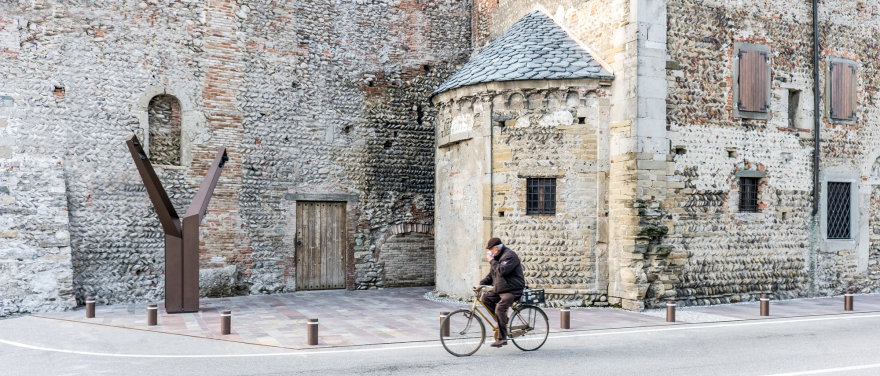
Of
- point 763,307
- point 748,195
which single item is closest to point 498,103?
point 748,195

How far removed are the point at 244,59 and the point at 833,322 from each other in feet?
40.9

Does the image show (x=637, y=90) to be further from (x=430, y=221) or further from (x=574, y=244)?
(x=430, y=221)

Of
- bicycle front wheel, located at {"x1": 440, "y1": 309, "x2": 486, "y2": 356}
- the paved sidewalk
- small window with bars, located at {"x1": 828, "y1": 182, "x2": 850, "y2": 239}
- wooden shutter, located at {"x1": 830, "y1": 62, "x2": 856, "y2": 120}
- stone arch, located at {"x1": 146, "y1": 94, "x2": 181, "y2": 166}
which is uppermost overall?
wooden shutter, located at {"x1": 830, "y1": 62, "x2": 856, "y2": 120}

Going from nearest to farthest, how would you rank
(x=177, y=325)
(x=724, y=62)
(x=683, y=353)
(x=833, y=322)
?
(x=683, y=353)
(x=177, y=325)
(x=833, y=322)
(x=724, y=62)

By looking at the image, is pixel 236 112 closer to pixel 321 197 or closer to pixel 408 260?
pixel 321 197

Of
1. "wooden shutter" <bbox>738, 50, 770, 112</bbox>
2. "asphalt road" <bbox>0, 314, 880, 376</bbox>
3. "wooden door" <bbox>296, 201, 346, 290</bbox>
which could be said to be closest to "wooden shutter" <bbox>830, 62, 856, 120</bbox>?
"wooden shutter" <bbox>738, 50, 770, 112</bbox>

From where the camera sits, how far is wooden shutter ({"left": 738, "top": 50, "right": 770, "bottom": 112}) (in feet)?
45.8

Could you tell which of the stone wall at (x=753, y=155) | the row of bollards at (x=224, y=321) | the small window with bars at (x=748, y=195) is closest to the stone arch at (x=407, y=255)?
the stone wall at (x=753, y=155)

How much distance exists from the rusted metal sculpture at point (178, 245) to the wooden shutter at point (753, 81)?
10.7 meters

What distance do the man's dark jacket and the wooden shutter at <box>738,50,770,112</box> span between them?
7732mm

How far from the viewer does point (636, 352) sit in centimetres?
866

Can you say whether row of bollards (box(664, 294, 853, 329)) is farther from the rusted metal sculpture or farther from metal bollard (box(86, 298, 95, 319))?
metal bollard (box(86, 298, 95, 319))

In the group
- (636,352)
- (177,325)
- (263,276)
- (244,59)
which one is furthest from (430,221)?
(636,352)

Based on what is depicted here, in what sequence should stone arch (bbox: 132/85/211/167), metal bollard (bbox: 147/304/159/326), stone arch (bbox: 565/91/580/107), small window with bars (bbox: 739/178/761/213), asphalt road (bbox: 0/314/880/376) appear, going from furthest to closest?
small window with bars (bbox: 739/178/761/213) → stone arch (bbox: 132/85/211/167) → stone arch (bbox: 565/91/580/107) → metal bollard (bbox: 147/304/159/326) → asphalt road (bbox: 0/314/880/376)
